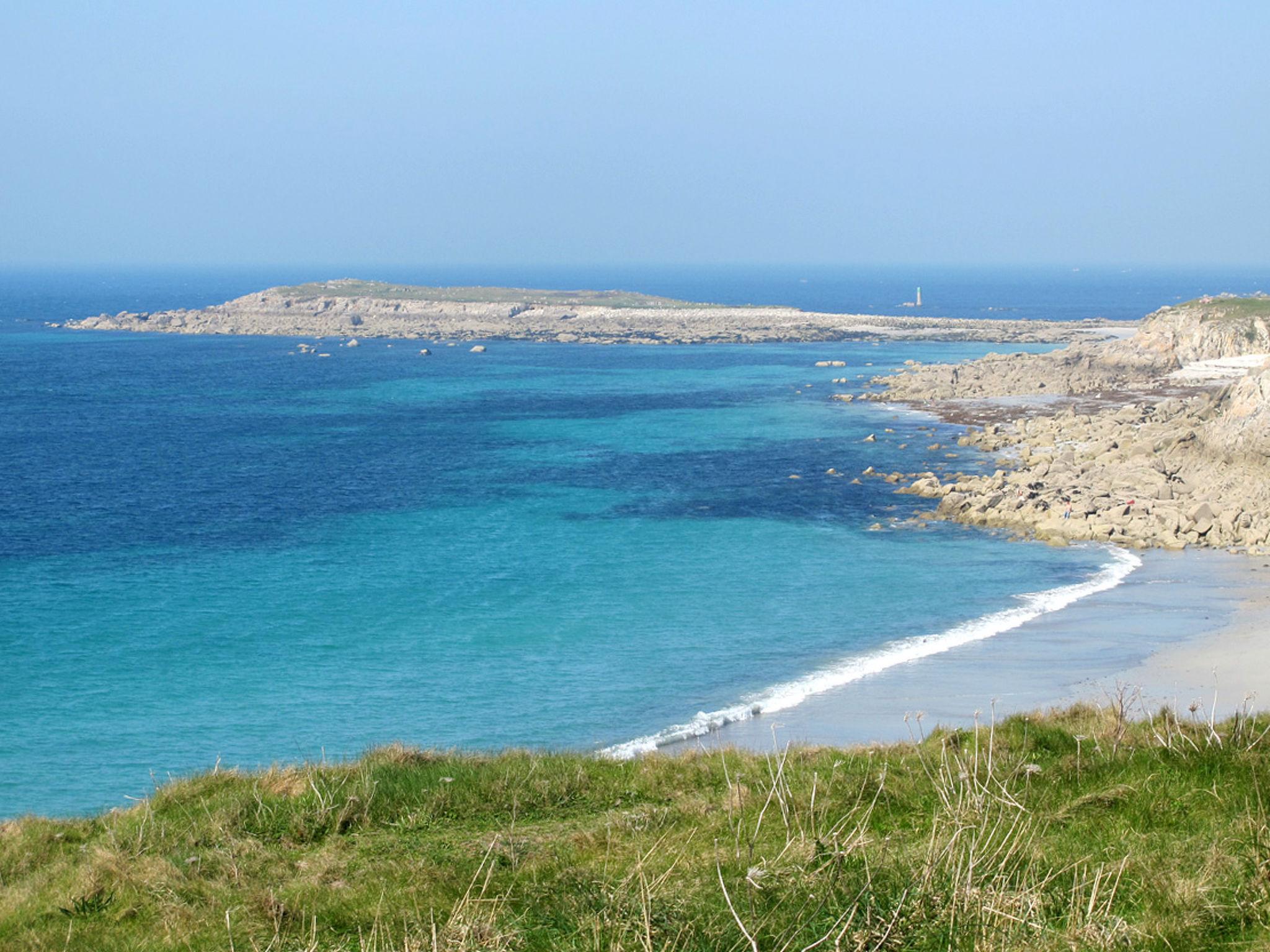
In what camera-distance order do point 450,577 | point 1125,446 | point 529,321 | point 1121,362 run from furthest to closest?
point 529,321
point 1121,362
point 1125,446
point 450,577

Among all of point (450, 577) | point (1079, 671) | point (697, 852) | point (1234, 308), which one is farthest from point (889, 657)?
point (1234, 308)

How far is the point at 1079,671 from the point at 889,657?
3840 mm

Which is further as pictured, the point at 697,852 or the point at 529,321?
the point at 529,321

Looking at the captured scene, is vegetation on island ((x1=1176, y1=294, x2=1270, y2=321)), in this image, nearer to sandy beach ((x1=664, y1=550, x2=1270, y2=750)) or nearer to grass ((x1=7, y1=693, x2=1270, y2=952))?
sandy beach ((x1=664, y1=550, x2=1270, y2=750))

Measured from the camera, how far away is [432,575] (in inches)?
1278

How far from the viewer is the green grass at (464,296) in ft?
457

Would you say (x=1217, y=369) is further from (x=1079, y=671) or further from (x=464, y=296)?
(x=464, y=296)

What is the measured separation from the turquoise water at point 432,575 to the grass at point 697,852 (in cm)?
322

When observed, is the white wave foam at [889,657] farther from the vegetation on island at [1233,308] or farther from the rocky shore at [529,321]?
the rocky shore at [529,321]

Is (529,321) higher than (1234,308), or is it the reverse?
(529,321)

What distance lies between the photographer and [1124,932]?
6293 millimetres

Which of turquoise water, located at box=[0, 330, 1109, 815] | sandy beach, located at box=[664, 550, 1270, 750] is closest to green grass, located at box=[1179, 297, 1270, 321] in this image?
turquoise water, located at box=[0, 330, 1109, 815]

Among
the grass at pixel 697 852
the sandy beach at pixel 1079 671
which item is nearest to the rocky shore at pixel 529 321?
the sandy beach at pixel 1079 671

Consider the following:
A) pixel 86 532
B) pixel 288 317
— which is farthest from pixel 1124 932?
pixel 288 317
